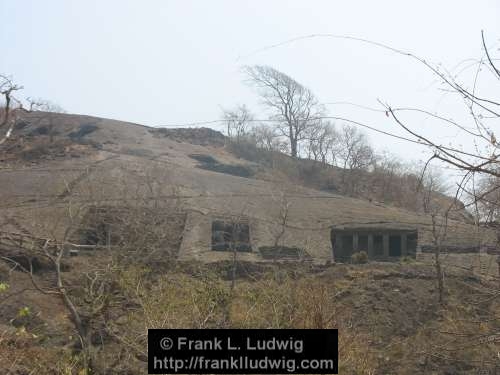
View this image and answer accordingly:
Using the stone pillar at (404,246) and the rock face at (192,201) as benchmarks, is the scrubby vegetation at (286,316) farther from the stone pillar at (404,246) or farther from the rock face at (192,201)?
the stone pillar at (404,246)

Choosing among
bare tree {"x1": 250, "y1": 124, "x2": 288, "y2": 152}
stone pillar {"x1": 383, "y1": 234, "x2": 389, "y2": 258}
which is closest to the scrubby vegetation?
stone pillar {"x1": 383, "y1": 234, "x2": 389, "y2": 258}

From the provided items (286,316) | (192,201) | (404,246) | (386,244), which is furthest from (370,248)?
(286,316)

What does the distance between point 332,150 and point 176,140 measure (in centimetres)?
996

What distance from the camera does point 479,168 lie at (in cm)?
208

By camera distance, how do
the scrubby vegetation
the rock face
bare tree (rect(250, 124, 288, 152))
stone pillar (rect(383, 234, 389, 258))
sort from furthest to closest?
bare tree (rect(250, 124, 288, 152)) < stone pillar (rect(383, 234, 389, 258)) < the rock face < the scrubby vegetation

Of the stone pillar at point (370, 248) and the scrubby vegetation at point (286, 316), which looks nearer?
the scrubby vegetation at point (286, 316)

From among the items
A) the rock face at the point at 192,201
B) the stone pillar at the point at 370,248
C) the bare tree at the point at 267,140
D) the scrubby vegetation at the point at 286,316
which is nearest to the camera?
the scrubby vegetation at the point at 286,316

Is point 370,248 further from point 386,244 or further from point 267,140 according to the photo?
point 267,140

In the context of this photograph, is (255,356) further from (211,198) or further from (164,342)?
(211,198)

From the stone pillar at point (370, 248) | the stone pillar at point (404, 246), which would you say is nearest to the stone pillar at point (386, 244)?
the stone pillar at point (370, 248)

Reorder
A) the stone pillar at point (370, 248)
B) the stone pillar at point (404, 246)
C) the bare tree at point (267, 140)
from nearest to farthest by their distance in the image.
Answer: the stone pillar at point (370, 248) < the stone pillar at point (404, 246) < the bare tree at point (267, 140)

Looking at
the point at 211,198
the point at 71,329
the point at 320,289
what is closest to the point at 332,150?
the point at 211,198

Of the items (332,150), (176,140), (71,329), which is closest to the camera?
(71,329)

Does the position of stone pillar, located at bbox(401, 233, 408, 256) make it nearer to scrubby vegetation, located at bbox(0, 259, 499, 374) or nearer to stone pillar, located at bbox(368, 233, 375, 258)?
stone pillar, located at bbox(368, 233, 375, 258)
